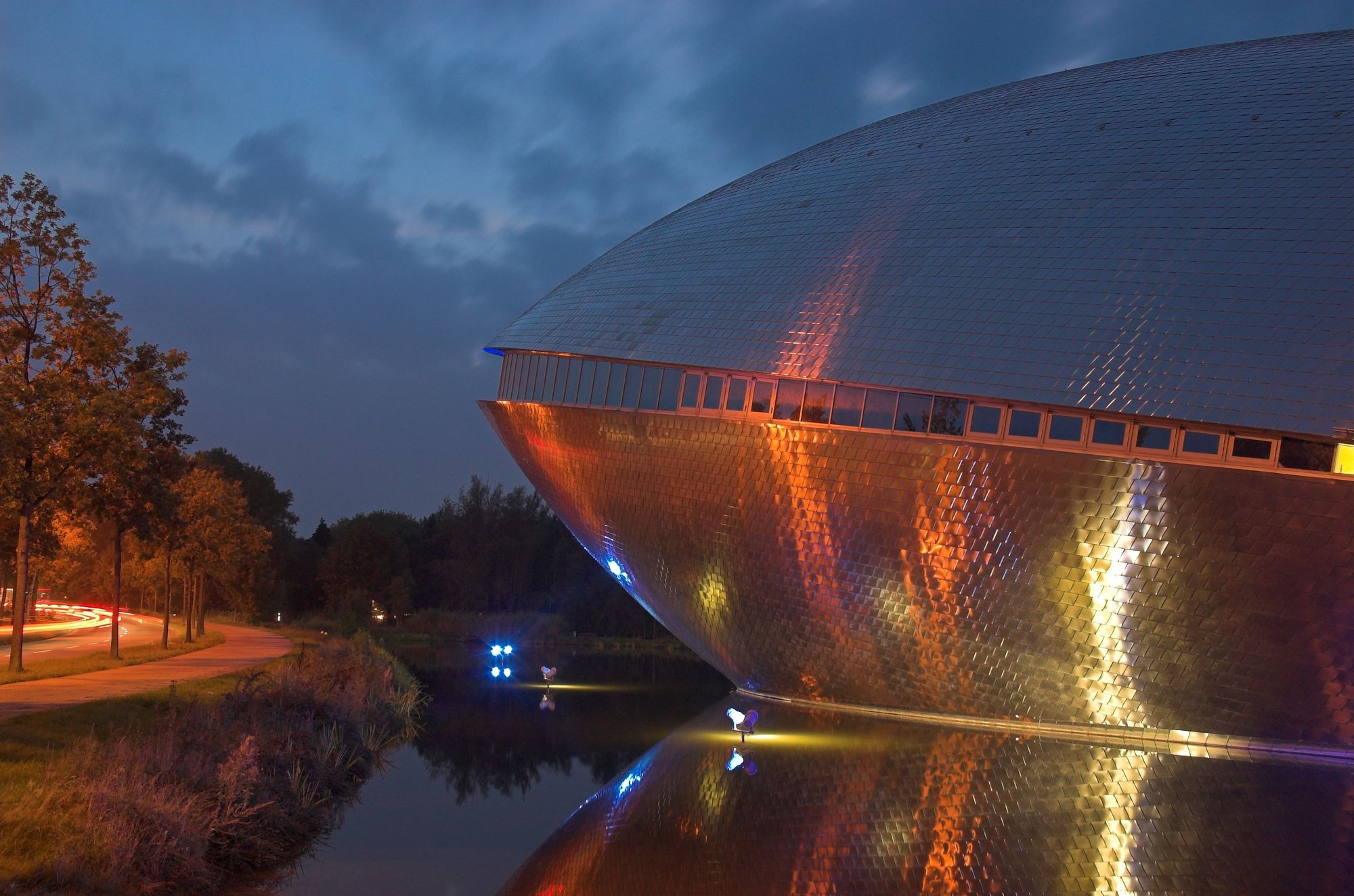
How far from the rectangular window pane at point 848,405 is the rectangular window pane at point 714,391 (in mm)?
3007

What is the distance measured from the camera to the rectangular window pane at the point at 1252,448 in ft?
68.8

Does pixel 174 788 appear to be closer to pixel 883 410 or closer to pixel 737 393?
pixel 883 410

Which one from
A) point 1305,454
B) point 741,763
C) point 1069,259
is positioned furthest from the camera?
point 1069,259

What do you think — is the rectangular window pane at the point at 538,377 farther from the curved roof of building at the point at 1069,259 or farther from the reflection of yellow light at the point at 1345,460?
the reflection of yellow light at the point at 1345,460

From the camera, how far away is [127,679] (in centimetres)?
2841

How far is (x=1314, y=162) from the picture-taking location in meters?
23.2

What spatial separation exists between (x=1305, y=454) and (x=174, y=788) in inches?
717

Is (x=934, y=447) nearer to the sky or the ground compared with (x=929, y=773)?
nearer to the sky

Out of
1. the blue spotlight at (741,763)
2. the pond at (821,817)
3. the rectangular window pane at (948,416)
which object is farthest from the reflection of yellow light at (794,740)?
the rectangular window pane at (948,416)

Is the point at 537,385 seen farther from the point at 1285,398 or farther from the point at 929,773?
the point at 1285,398

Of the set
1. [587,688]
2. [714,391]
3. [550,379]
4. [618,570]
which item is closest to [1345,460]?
[714,391]

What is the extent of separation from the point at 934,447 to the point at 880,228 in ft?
20.4

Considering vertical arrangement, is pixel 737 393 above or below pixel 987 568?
above

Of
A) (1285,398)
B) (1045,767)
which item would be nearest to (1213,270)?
(1285,398)
